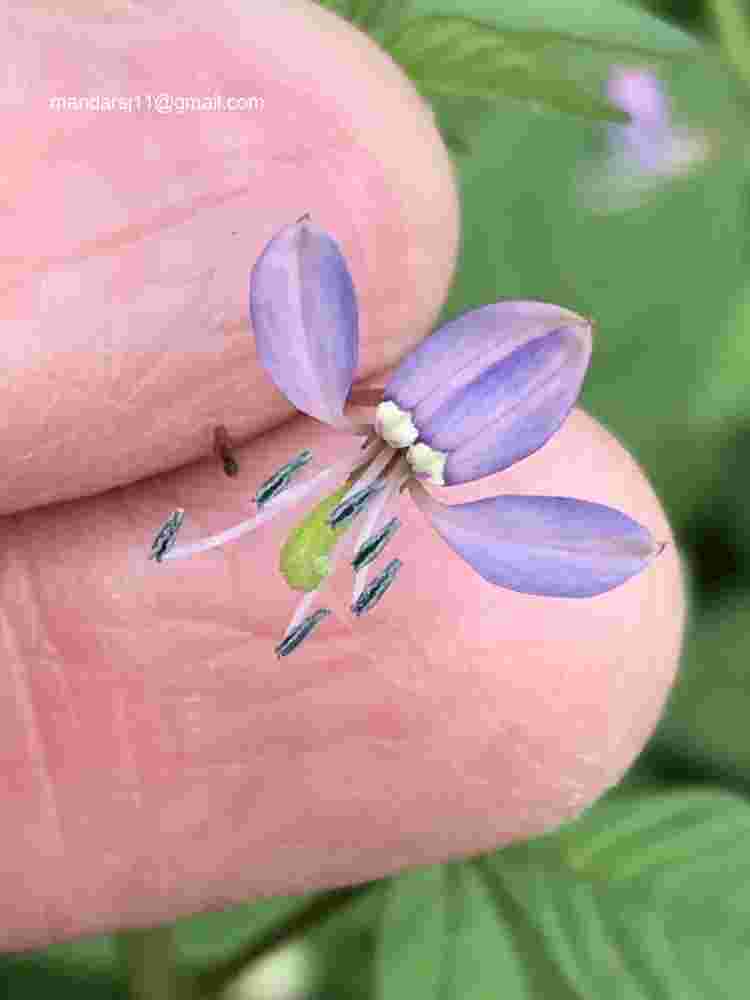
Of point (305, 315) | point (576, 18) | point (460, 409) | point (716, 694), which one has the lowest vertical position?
point (716, 694)

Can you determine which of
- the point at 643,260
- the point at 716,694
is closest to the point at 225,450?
the point at 643,260

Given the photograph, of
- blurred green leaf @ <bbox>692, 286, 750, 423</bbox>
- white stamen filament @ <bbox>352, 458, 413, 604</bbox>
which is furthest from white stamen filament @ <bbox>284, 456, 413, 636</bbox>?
blurred green leaf @ <bbox>692, 286, 750, 423</bbox>

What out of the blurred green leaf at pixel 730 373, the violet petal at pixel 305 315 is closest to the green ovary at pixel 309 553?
Answer: the violet petal at pixel 305 315

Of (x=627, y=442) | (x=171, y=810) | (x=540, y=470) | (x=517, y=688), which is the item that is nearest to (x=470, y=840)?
(x=517, y=688)

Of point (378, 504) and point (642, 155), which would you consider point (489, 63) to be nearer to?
point (378, 504)

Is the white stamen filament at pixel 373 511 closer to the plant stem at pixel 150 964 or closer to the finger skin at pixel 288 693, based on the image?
the finger skin at pixel 288 693

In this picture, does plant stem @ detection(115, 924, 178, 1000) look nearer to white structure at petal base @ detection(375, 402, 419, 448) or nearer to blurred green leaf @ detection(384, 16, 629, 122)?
white structure at petal base @ detection(375, 402, 419, 448)
